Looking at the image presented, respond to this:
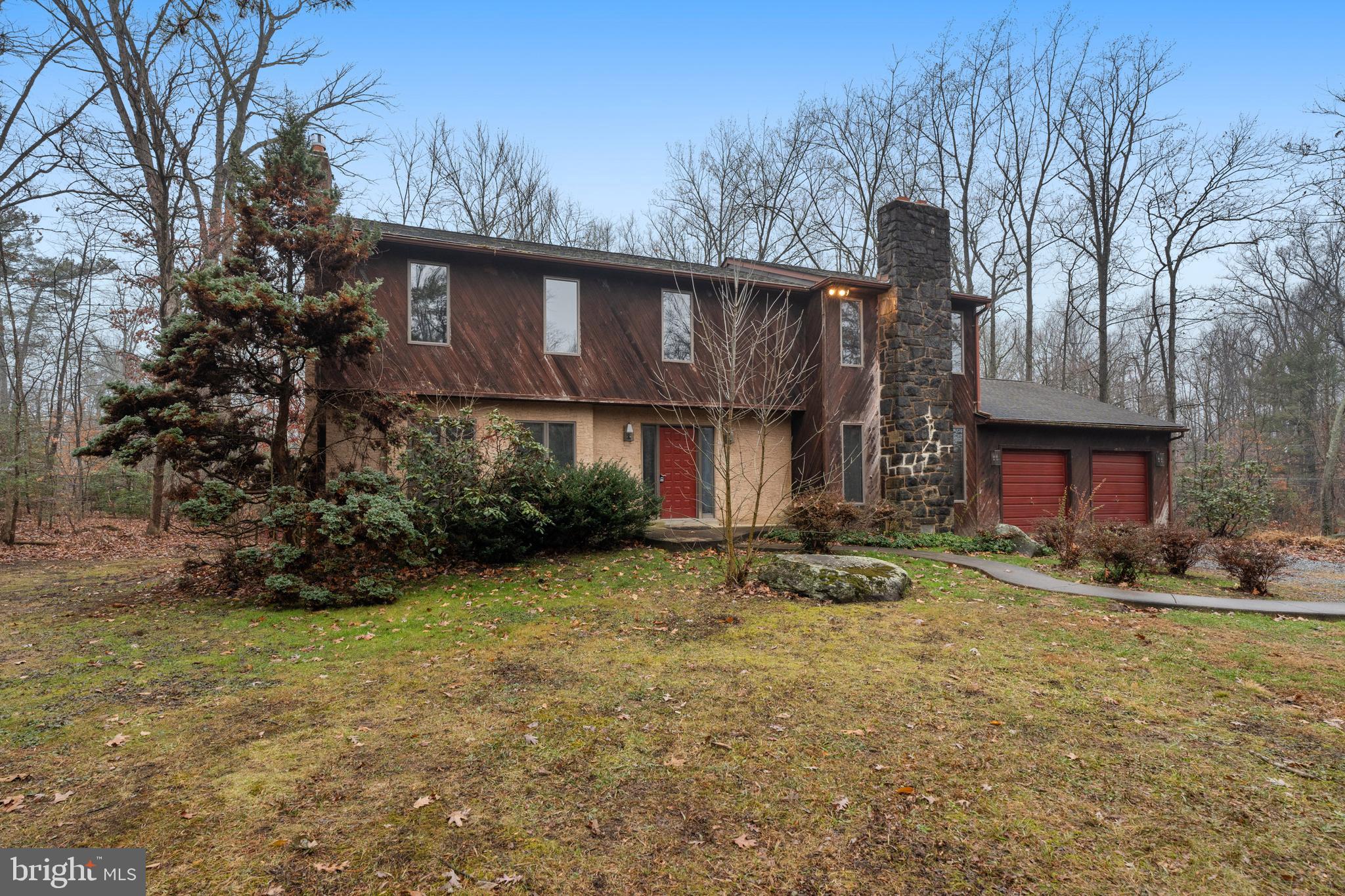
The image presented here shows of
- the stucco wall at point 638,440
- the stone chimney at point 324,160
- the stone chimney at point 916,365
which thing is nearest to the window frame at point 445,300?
the stucco wall at point 638,440

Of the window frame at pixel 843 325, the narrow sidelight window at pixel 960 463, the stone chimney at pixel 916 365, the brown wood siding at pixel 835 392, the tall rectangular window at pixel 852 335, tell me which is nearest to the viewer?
the stone chimney at pixel 916 365

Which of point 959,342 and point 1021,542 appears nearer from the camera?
point 1021,542

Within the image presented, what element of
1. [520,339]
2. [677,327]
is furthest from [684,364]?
[520,339]

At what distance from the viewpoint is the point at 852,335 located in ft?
43.9

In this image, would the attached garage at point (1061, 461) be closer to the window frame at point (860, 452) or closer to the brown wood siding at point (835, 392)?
the window frame at point (860, 452)

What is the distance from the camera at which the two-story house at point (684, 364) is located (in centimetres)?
1147

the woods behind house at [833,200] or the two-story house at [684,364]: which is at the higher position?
the woods behind house at [833,200]

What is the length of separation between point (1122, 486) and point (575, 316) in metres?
14.2

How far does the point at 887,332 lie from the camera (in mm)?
13156

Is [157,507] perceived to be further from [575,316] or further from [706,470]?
[706,470]

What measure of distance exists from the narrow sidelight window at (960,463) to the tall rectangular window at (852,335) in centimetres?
304

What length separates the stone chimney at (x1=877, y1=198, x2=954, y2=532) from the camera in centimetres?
1281

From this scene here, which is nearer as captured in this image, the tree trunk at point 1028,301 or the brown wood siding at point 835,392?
the brown wood siding at point 835,392

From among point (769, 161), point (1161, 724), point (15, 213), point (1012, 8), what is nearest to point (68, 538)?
point (15, 213)
